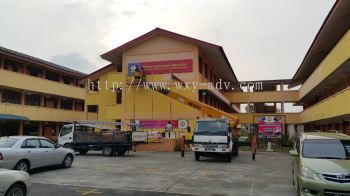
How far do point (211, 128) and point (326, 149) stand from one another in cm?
1074

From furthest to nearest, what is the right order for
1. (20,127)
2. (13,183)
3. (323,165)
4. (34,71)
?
(34,71) < (20,127) < (323,165) < (13,183)

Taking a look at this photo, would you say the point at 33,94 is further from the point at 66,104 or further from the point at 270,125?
the point at 270,125

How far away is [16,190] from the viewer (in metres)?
8.07

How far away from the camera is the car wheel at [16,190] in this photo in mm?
7825

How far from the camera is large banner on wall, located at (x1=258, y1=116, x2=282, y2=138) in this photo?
30.3 m

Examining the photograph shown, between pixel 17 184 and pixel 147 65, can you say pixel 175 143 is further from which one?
pixel 17 184

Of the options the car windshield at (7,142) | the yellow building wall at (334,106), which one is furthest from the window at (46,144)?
the yellow building wall at (334,106)

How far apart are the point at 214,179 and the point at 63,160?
291 inches

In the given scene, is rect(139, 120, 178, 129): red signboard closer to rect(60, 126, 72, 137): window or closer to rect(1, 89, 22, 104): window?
rect(60, 126, 72, 137): window

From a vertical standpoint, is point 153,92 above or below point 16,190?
above

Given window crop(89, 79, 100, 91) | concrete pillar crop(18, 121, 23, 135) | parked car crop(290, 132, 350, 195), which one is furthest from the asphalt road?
window crop(89, 79, 100, 91)

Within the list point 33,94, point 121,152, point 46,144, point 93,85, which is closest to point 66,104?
point 33,94

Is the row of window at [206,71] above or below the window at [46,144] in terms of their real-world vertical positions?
above

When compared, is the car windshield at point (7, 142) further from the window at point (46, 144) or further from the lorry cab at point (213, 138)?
the lorry cab at point (213, 138)
